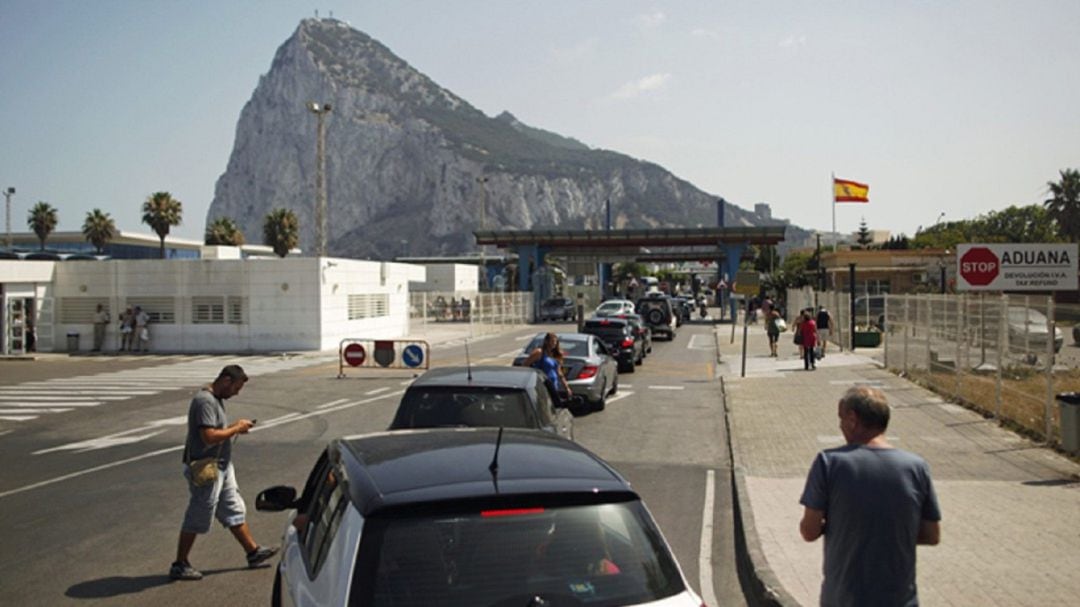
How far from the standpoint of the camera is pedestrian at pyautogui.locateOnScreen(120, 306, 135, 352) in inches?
1480

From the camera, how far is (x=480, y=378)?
31.7 ft

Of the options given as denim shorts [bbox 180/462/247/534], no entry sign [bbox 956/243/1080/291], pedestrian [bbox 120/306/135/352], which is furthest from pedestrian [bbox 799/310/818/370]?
pedestrian [bbox 120/306/135/352]

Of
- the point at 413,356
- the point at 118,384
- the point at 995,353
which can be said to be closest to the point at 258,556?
the point at 995,353

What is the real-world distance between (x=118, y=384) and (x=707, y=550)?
21109 mm

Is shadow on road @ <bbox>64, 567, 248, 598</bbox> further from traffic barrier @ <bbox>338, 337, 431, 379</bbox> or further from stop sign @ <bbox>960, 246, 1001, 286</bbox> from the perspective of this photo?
stop sign @ <bbox>960, 246, 1001, 286</bbox>

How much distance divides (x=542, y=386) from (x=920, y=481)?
5992 millimetres

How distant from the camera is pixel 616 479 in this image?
161 inches

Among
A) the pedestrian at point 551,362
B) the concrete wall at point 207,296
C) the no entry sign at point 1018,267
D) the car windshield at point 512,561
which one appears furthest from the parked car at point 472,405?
the concrete wall at point 207,296

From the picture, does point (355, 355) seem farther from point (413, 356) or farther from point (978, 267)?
point (978, 267)

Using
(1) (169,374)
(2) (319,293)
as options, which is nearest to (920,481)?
(1) (169,374)

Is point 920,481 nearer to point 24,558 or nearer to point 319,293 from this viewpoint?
point 24,558

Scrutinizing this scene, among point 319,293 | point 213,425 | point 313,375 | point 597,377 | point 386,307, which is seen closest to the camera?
point 213,425

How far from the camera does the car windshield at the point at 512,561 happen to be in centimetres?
345

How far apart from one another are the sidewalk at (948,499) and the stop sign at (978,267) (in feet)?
13.6
